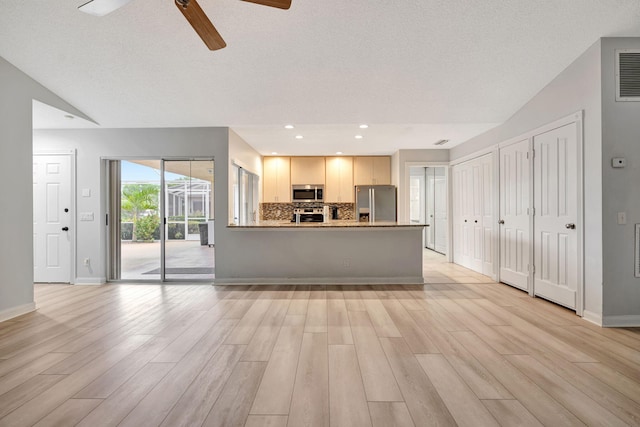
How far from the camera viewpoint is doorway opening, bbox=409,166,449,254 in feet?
26.8

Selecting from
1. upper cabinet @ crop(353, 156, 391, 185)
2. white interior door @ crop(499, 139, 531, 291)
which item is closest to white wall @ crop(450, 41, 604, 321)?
white interior door @ crop(499, 139, 531, 291)

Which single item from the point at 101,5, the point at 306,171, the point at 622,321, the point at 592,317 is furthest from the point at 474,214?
the point at 101,5

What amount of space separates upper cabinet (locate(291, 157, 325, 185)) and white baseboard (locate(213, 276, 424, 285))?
3.15 meters

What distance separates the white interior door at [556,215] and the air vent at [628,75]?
0.47 metres

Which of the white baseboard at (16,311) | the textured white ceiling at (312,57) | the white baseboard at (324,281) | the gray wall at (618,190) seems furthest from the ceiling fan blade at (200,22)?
the gray wall at (618,190)

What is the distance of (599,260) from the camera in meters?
3.14

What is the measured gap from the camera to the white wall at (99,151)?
16.1 ft

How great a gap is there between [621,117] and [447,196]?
366cm

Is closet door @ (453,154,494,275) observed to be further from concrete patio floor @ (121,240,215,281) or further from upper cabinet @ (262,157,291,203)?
concrete patio floor @ (121,240,215,281)

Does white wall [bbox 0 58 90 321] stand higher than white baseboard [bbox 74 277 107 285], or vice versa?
white wall [bbox 0 58 90 321]

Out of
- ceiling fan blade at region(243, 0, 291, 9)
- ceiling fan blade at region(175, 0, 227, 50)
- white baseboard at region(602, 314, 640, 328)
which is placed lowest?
white baseboard at region(602, 314, 640, 328)

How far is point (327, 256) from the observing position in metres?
5.00

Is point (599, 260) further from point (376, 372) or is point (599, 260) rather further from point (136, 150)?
point (136, 150)

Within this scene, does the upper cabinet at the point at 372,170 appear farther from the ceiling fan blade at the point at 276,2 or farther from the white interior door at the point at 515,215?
the ceiling fan blade at the point at 276,2
